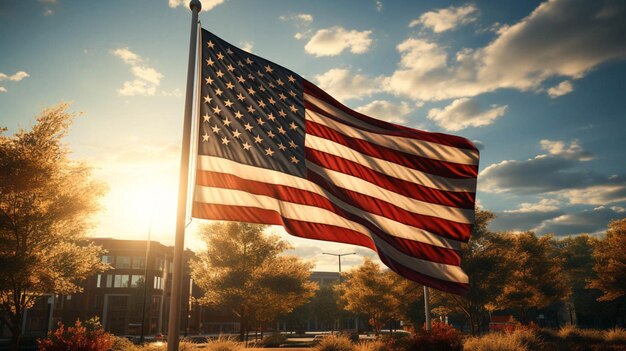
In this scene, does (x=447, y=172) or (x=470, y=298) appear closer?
(x=447, y=172)

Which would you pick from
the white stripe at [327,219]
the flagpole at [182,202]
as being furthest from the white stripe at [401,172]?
the flagpole at [182,202]

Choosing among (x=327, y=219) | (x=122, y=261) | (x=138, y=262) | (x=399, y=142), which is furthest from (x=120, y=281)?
(x=399, y=142)

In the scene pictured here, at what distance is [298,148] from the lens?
807 centimetres

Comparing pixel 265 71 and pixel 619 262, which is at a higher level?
pixel 265 71

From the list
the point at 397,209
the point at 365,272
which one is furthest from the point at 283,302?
the point at 397,209

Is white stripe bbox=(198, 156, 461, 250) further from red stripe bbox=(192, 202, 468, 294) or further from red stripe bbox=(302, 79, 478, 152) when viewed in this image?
red stripe bbox=(302, 79, 478, 152)

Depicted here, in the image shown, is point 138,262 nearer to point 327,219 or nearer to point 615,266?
point 615,266

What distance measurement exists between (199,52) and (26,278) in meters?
14.6

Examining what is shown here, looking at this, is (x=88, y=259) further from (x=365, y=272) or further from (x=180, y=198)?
(x=365, y=272)

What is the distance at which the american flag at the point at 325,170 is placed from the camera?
7.44 m

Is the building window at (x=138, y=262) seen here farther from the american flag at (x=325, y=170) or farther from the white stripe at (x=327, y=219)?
the white stripe at (x=327, y=219)

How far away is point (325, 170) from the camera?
324 inches

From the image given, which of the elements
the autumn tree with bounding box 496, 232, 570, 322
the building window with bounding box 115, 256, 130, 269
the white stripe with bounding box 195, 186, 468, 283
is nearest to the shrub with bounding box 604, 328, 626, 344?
the autumn tree with bounding box 496, 232, 570, 322

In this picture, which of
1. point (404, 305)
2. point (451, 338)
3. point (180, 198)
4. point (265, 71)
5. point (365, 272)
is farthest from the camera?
point (404, 305)
